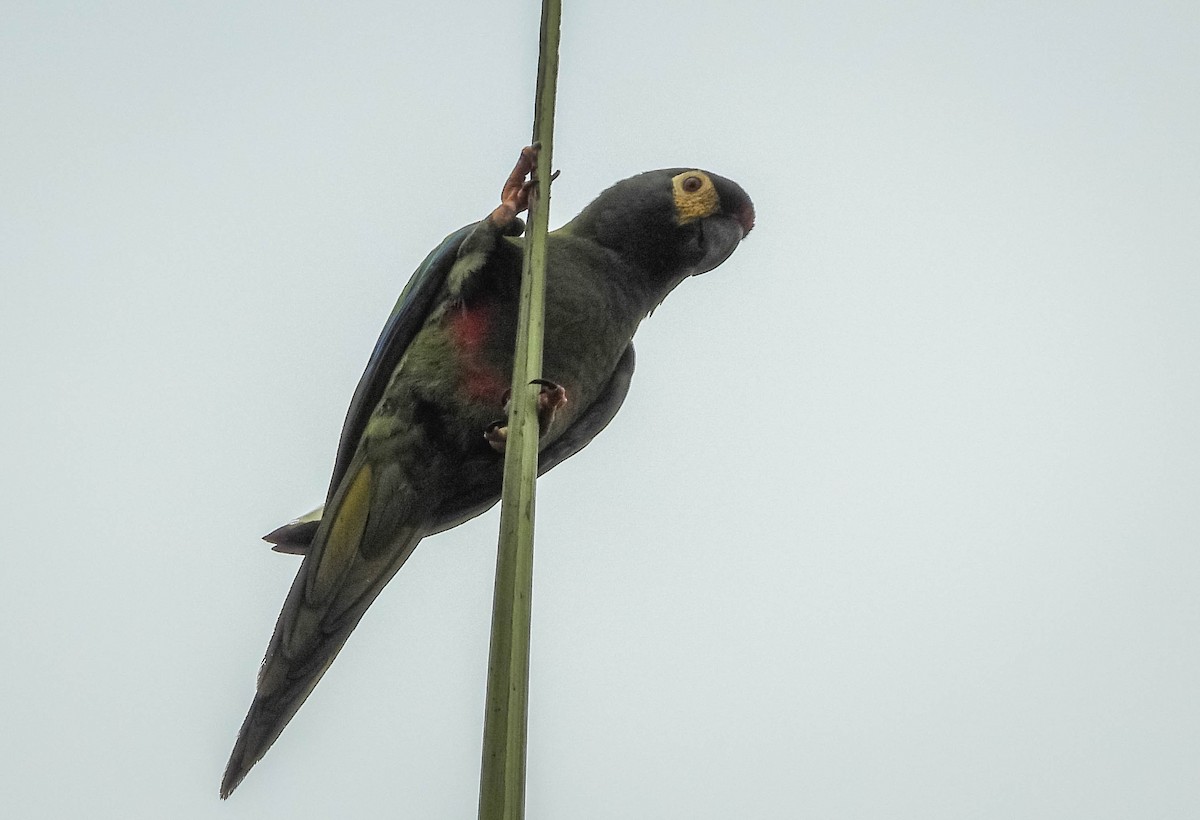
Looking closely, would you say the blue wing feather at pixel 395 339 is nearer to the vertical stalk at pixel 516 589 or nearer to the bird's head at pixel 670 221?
the bird's head at pixel 670 221

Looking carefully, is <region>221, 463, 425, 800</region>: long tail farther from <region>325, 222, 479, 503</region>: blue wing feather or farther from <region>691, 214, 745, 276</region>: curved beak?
<region>691, 214, 745, 276</region>: curved beak

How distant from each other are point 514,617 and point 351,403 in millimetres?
2395

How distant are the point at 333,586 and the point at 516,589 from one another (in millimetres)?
2103

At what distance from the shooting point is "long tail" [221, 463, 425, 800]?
8.27 ft

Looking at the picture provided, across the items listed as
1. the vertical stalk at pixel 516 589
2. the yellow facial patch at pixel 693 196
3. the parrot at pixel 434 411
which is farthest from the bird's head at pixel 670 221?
the vertical stalk at pixel 516 589

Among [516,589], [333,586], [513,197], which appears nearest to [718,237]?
[513,197]

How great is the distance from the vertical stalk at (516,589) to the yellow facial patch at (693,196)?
236 cm

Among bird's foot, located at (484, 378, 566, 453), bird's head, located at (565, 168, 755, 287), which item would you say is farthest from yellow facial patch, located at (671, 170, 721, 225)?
bird's foot, located at (484, 378, 566, 453)

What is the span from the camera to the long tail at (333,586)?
2.52m

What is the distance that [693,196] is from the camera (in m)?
3.36

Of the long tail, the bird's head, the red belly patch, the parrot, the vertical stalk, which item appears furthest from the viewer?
the bird's head

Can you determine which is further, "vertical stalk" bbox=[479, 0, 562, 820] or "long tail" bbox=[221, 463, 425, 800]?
"long tail" bbox=[221, 463, 425, 800]

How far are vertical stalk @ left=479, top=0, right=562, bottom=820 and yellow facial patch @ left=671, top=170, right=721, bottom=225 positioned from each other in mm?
2365

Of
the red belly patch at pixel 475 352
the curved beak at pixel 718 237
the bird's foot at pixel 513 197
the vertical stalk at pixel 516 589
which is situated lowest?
the vertical stalk at pixel 516 589
